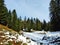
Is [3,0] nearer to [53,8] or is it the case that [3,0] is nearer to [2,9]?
[2,9]

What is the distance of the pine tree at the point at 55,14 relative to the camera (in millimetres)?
65812

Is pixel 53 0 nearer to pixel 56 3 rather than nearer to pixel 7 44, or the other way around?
pixel 56 3

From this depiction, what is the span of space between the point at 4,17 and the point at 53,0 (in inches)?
790

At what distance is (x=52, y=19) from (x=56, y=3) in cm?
516

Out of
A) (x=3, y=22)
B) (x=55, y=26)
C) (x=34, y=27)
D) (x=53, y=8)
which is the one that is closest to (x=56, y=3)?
(x=53, y=8)

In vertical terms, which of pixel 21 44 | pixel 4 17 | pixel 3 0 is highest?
pixel 3 0

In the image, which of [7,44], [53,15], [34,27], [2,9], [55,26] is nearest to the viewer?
[7,44]

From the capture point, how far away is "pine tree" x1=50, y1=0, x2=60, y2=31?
65812mm

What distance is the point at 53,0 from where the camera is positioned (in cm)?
7231

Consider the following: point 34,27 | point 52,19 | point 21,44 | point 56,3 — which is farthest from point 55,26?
point 34,27

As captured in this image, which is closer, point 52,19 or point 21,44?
point 21,44

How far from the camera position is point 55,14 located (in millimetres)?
69500

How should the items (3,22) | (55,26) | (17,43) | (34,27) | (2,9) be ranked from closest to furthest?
1. (17,43)
2. (2,9)
3. (3,22)
4. (55,26)
5. (34,27)

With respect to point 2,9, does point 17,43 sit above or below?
below
